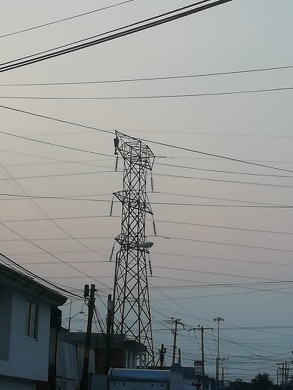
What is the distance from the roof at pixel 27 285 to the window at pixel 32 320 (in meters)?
0.40

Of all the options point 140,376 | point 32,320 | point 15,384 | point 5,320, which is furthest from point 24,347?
point 140,376

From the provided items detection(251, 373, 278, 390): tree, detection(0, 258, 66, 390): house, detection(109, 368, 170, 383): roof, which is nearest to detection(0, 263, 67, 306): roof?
detection(0, 258, 66, 390): house

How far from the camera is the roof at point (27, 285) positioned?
22000mm

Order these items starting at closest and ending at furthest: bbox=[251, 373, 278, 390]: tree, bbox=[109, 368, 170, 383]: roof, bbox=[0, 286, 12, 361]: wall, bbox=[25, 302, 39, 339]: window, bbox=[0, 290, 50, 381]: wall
Answer: bbox=[109, 368, 170, 383]: roof < bbox=[0, 286, 12, 361]: wall < bbox=[0, 290, 50, 381]: wall < bbox=[25, 302, 39, 339]: window < bbox=[251, 373, 278, 390]: tree

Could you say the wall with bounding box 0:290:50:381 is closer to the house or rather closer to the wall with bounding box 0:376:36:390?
the house

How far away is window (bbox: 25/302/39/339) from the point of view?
82.6ft

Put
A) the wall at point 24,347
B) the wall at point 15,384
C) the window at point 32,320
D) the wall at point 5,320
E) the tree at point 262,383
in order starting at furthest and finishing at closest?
the tree at point 262,383 < the window at point 32,320 < the wall at point 24,347 < the wall at point 15,384 < the wall at point 5,320

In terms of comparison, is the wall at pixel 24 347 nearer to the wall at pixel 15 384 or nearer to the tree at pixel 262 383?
the wall at pixel 15 384

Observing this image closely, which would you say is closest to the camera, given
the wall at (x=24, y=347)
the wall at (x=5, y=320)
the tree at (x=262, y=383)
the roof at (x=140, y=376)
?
the roof at (x=140, y=376)

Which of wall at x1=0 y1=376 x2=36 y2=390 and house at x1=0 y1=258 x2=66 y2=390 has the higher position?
house at x1=0 y1=258 x2=66 y2=390

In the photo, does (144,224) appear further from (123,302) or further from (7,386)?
(7,386)

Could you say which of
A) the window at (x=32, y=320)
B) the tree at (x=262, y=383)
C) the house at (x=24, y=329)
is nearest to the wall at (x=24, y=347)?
the house at (x=24, y=329)

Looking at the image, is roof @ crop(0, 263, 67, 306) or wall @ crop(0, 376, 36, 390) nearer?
roof @ crop(0, 263, 67, 306)

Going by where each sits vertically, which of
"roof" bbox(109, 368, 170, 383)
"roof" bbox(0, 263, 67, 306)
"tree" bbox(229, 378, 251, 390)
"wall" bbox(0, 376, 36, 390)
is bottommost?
"tree" bbox(229, 378, 251, 390)
